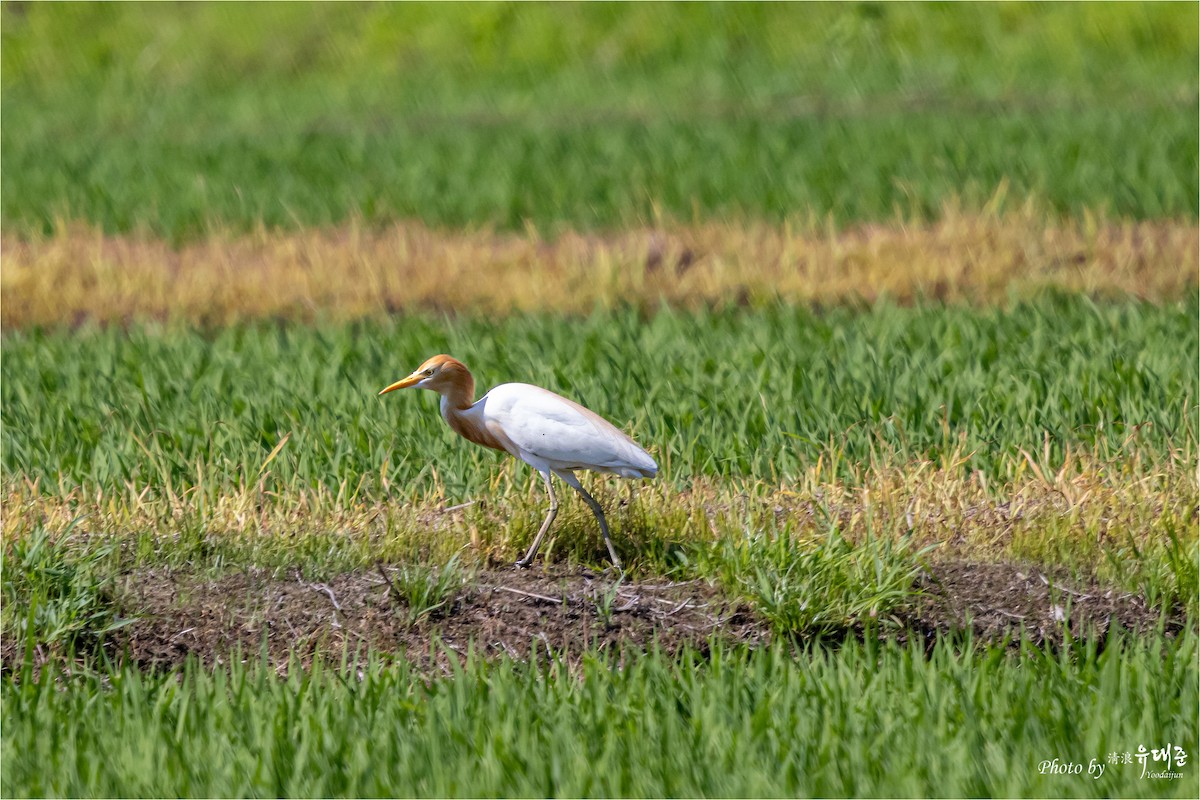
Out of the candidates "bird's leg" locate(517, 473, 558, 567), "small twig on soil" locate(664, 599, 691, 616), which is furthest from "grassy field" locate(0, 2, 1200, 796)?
"bird's leg" locate(517, 473, 558, 567)

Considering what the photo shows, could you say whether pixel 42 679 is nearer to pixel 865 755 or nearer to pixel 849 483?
pixel 865 755

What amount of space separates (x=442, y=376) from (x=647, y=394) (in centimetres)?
229

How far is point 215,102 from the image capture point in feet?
72.4

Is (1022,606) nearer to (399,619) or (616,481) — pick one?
(616,481)

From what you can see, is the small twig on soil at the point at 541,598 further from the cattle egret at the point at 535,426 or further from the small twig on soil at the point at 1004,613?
the small twig on soil at the point at 1004,613

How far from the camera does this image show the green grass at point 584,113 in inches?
533

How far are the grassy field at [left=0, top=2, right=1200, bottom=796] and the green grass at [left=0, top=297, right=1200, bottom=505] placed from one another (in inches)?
1.4

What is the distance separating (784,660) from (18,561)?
257cm

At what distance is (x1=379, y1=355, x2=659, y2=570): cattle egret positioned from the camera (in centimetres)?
494

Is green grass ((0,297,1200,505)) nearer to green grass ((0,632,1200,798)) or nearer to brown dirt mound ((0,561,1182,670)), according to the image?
brown dirt mound ((0,561,1182,670))

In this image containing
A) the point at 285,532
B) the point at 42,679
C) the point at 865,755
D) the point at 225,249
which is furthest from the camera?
the point at 225,249

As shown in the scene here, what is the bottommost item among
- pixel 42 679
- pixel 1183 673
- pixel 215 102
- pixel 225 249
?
pixel 1183 673

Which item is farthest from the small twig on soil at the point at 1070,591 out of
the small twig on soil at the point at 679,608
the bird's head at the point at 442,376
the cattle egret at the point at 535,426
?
the bird's head at the point at 442,376

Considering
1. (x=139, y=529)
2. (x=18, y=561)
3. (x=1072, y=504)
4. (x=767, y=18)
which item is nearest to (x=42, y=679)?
(x=18, y=561)
